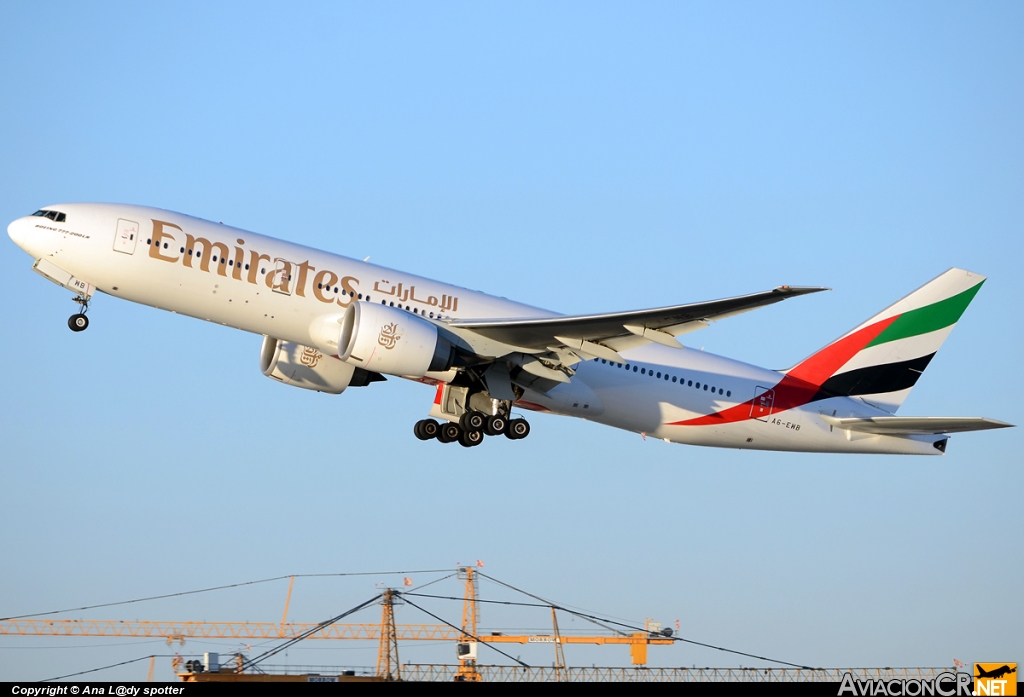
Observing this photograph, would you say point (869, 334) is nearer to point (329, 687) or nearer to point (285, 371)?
point (285, 371)

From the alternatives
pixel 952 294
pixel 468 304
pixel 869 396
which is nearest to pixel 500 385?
pixel 468 304

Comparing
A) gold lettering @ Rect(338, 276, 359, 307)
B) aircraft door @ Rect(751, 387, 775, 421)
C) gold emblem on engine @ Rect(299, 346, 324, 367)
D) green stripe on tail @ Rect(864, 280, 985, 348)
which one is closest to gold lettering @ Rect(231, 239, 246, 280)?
gold lettering @ Rect(338, 276, 359, 307)

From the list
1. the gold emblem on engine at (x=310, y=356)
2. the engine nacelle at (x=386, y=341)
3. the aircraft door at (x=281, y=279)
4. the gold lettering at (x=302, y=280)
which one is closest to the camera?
the engine nacelle at (x=386, y=341)

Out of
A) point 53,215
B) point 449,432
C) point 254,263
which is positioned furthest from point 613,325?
point 53,215

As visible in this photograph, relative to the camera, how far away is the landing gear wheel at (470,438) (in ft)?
117

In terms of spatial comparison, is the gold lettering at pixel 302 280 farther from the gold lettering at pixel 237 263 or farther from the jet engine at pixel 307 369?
the jet engine at pixel 307 369

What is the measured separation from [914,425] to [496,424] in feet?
40.9

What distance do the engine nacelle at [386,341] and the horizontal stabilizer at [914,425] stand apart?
13776 mm

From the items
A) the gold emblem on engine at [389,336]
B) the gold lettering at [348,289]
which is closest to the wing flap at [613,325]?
the gold emblem on engine at [389,336]

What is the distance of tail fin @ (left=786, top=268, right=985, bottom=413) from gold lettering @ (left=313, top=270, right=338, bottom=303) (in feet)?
49.5

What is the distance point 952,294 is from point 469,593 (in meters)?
35.0

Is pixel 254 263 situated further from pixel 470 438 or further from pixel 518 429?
pixel 518 429

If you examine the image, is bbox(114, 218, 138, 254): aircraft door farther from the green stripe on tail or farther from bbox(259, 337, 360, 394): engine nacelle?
the green stripe on tail

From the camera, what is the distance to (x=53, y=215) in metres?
32.6
